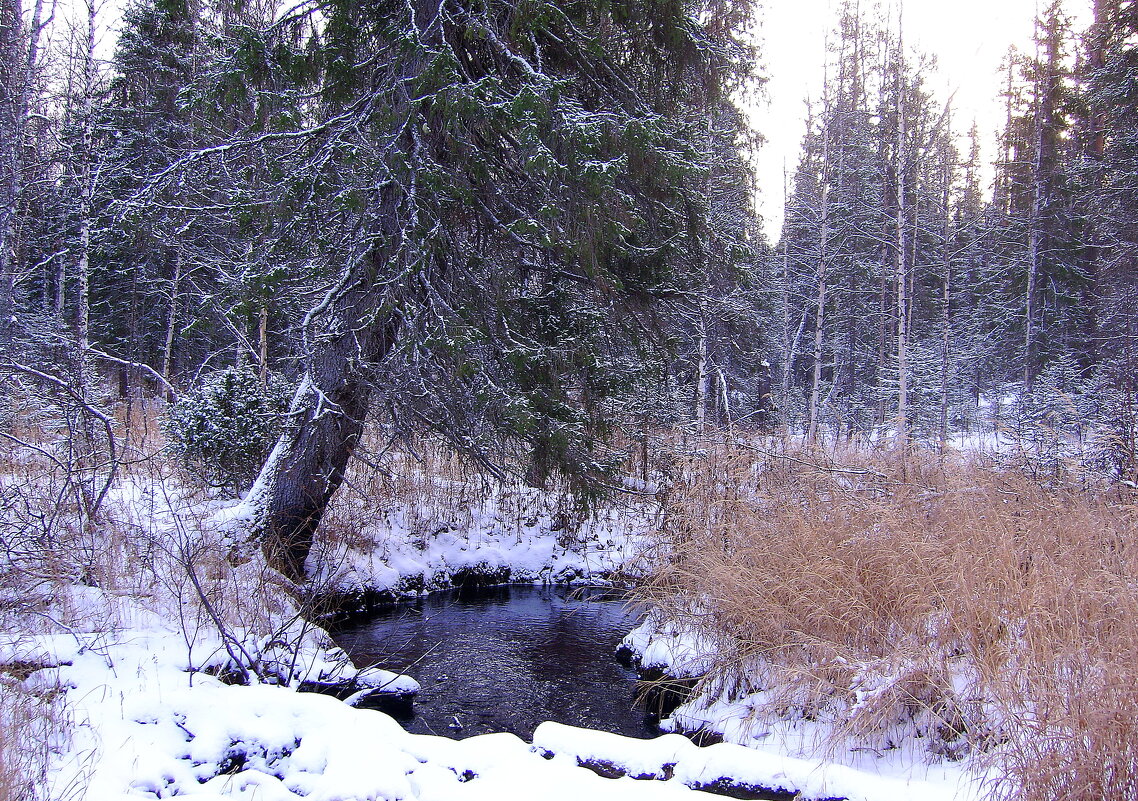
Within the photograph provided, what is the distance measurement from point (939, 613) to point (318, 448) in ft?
20.2

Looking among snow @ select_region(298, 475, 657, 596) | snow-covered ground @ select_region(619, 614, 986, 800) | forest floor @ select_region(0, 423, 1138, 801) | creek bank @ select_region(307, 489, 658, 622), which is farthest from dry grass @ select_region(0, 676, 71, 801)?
snow @ select_region(298, 475, 657, 596)

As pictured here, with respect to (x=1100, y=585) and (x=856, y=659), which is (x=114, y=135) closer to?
(x=856, y=659)

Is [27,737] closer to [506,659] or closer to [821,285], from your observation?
[506,659]

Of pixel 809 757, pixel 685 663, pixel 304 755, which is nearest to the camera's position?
pixel 304 755

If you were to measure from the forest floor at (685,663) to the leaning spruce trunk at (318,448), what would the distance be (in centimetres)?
60

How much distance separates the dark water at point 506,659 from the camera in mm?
5586

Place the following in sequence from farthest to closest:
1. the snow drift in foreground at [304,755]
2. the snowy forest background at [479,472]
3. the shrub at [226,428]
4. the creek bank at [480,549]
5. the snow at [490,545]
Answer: the snow at [490,545], the creek bank at [480,549], the shrub at [226,428], the snowy forest background at [479,472], the snow drift in foreground at [304,755]

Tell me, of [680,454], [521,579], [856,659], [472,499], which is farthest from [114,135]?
[856,659]

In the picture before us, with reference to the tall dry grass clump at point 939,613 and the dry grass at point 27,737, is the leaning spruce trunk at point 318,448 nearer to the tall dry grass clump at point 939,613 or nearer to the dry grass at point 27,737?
the dry grass at point 27,737

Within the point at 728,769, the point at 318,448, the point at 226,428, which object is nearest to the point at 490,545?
the point at 318,448

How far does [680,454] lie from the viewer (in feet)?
29.3

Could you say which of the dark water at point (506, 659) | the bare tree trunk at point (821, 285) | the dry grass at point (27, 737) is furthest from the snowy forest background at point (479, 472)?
the bare tree trunk at point (821, 285)

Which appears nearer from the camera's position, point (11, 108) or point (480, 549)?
point (480, 549)

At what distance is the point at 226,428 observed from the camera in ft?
27.5
